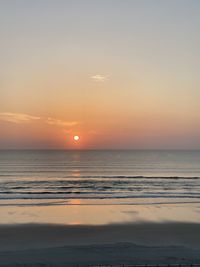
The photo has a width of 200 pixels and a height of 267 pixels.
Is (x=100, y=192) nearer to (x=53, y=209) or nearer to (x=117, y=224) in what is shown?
(x=53, y=209)

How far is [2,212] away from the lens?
27.7 m

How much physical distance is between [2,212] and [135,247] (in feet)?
45.5

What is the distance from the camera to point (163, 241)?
784 inches

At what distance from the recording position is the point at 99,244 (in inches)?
754

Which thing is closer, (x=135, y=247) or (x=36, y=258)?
(x=36, y=258)

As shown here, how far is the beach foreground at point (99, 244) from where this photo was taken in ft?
53.0

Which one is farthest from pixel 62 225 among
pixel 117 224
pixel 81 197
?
pixel 81 197

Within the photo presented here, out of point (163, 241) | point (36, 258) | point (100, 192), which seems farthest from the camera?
point (100, 192)

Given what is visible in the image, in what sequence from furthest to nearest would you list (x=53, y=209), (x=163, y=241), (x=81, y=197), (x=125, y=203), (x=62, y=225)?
(x=81, y=197)
(x=125, y=203)
(x=53, y=209)
(x=62, y=225)
(x=163, y=241)

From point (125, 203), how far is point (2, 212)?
12264 mm

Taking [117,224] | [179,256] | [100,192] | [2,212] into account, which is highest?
[100,192]

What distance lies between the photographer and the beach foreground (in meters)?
16.2

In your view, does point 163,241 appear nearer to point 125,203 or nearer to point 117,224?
point 117,224

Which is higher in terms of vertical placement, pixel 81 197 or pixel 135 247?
pixel 81 197
